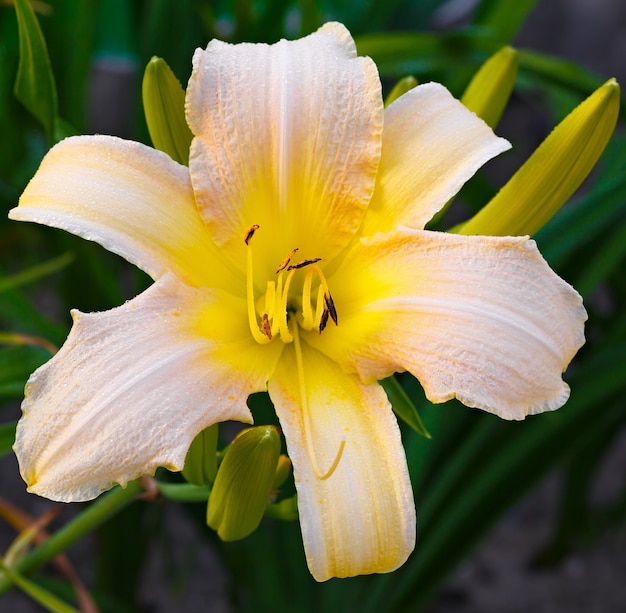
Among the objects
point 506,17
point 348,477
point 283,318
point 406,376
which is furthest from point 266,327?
point 506,17

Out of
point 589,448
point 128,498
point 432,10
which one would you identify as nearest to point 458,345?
point 128,498

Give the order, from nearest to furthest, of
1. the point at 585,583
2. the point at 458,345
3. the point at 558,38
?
the point at 458,345 < the point at 585,583 < the point at 558,38

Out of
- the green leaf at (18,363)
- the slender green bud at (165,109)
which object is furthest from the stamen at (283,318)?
the green leaf at (18,363)

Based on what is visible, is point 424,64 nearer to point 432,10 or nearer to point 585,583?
point 432,10

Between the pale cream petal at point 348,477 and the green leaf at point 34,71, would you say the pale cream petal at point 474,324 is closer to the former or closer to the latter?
the pale cream petal at point 348,477

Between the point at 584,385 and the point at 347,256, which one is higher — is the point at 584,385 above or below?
below
